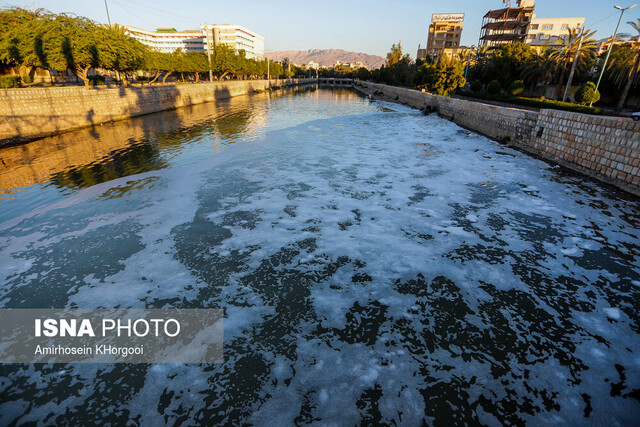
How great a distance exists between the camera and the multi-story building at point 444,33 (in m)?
98.4

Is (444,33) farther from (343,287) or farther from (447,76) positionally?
(343,287)

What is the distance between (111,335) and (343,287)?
379 centimetres

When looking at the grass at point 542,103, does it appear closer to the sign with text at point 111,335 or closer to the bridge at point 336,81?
the sign with text at point 111,335

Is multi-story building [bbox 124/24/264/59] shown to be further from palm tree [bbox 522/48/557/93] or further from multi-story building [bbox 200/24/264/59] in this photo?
palm tree [bbox 522/48/557/93]

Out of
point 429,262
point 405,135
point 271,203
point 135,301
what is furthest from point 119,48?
point 429,262

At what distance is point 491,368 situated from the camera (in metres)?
4.05

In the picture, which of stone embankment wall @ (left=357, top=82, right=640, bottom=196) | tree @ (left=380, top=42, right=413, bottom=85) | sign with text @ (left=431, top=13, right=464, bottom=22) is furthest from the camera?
sign with text @ (left=431, top=13, right=464, bottom=22)

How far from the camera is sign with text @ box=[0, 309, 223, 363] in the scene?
13.8ft

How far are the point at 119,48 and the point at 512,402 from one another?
35956mm

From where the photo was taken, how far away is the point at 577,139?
40.9 feet

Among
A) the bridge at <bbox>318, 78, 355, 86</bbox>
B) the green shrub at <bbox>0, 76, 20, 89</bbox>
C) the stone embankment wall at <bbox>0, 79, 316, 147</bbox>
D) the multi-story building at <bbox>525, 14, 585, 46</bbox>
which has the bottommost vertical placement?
the stone embankment wall at <bbox>0, 79, 316, 147</bbox>

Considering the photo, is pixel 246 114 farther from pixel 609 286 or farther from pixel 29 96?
pixel 609 286

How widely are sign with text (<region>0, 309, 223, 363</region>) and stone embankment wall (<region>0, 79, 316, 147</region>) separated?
1743 centimetres

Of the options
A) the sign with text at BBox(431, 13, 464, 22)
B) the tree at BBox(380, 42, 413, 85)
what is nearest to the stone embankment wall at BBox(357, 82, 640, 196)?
the tree at BBox(380, 42, 413, 85)
